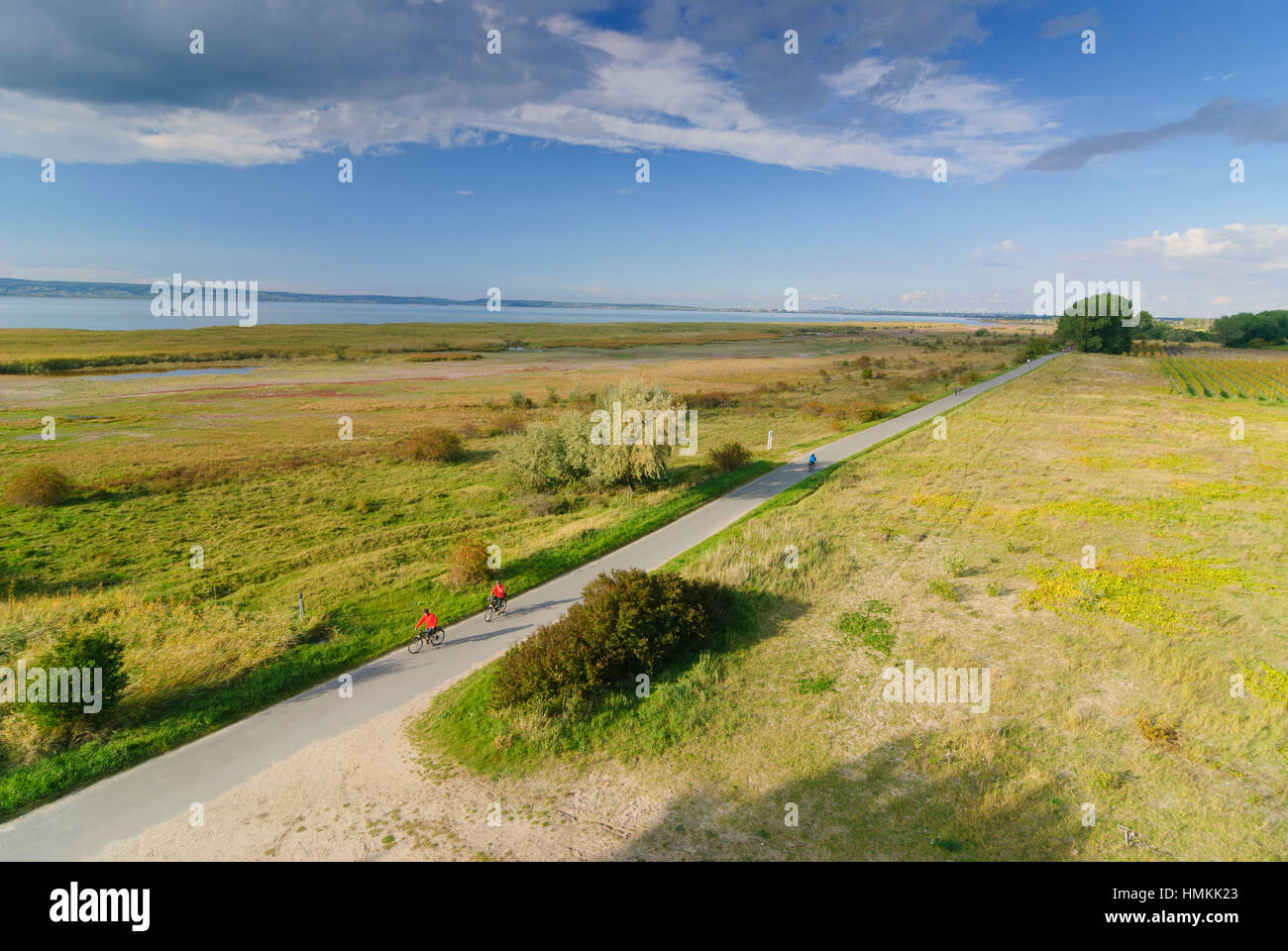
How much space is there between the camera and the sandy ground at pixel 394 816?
30.7 feet

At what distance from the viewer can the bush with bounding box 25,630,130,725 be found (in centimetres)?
1210

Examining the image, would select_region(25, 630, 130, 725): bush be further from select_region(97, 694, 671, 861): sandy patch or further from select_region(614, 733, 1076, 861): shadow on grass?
select_region(614, 733, 1076, 861): shadow on grass

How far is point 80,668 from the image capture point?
41.3 ft

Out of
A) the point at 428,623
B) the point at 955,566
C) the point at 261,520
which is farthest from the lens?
the point at 261,520

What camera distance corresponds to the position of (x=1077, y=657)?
15.1m

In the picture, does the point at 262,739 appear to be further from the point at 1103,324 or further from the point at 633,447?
the point at 1103,324

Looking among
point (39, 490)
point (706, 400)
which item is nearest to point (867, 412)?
point (706, 400)

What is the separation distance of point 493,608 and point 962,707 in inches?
520

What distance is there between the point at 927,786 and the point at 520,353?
13774 cm

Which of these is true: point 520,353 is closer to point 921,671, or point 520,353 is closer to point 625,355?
point 625,355

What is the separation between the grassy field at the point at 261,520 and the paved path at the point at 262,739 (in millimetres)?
658
